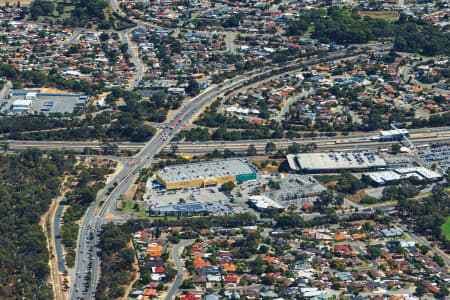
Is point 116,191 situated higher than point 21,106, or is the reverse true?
point 21,106

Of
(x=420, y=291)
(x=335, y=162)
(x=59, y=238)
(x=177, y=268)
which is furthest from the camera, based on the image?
(x=335, y=162)

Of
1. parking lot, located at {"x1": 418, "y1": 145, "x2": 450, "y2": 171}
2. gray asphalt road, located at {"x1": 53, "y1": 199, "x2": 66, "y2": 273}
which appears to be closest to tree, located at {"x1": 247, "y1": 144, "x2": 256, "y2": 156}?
parking lot, located at {"x1": 418, "y1": 145, "x2": 450, "y2": 171}

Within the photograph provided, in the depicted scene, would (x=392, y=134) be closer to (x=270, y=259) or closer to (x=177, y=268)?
(x=270, y=259)

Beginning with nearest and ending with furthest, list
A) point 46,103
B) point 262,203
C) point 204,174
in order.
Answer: point 262,203, point 204,174, point 46,103

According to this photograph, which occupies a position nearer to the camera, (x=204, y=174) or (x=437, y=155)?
(x=204, y=174)

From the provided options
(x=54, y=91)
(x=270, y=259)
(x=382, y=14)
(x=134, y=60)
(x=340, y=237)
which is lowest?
(x=340, y=237)

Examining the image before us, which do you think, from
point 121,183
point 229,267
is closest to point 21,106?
point 121,183

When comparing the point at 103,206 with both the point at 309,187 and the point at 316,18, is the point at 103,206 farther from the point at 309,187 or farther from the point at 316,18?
the point at 316,18
